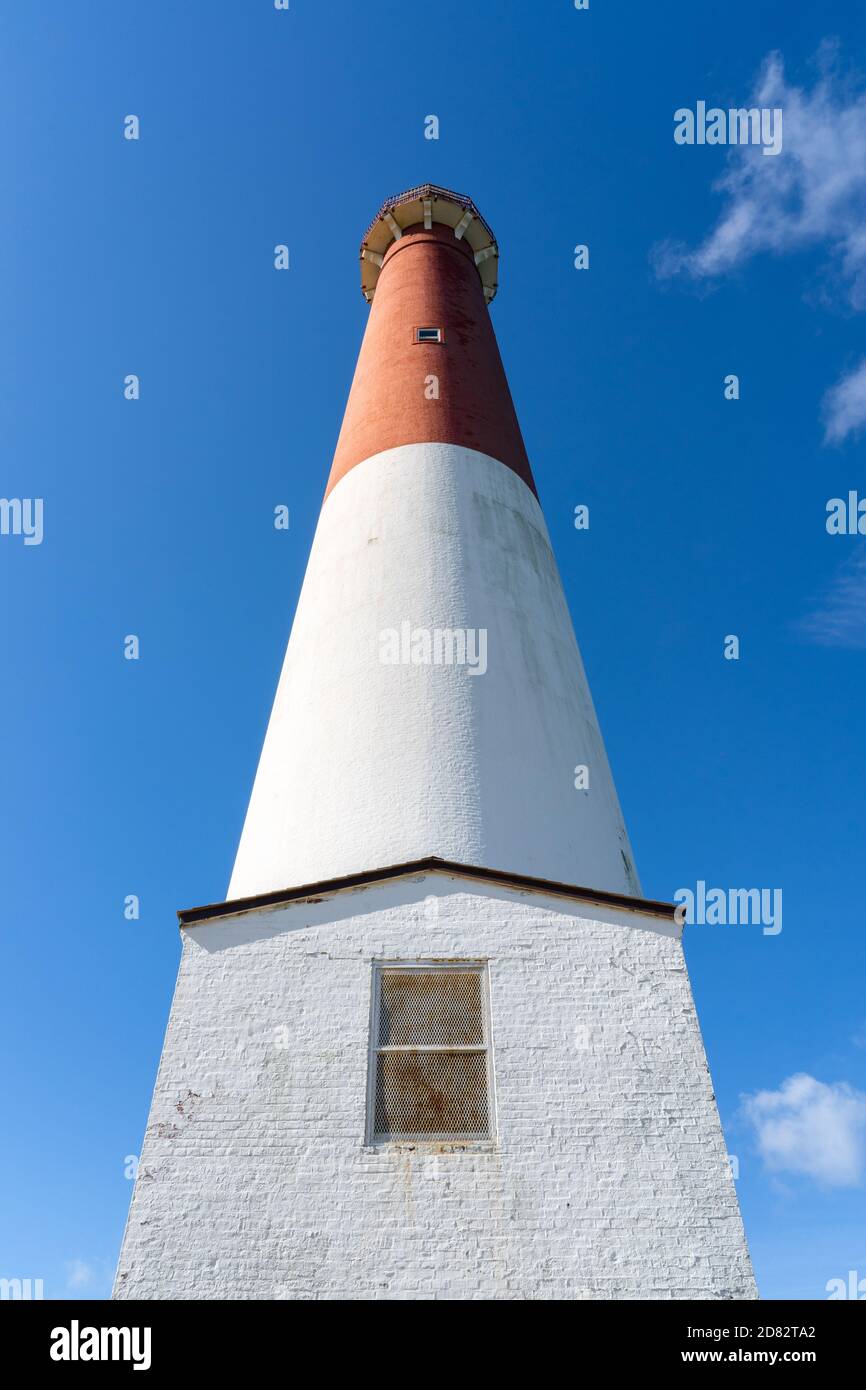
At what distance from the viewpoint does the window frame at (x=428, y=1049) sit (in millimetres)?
6598

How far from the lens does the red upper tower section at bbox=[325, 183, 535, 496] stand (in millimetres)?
13195

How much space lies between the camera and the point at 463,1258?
6008mm

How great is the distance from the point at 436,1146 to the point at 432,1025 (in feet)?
2.87

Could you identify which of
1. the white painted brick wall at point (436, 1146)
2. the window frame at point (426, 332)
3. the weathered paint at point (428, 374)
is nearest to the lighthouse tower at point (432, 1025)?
the white painted brick wall at point (436, 1146)

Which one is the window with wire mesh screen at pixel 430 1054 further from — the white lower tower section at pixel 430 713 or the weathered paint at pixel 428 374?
the weathered paint at pixel 428 374

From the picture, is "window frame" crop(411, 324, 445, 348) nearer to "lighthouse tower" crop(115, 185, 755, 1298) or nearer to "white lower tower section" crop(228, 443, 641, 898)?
"white lower tower section" crop(228, 443, 641, 898)

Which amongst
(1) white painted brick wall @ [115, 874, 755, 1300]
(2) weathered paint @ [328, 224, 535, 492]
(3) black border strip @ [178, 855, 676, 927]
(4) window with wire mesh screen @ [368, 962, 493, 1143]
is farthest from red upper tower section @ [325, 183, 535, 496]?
(4) window with wire mesh screen @ [368, 962, 493, 1143]

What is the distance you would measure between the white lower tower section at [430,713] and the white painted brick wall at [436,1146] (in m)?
1.34

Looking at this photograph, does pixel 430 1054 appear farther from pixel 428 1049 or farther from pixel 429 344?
pixel 429 344

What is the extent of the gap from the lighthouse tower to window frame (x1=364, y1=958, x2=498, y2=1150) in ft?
0.06
